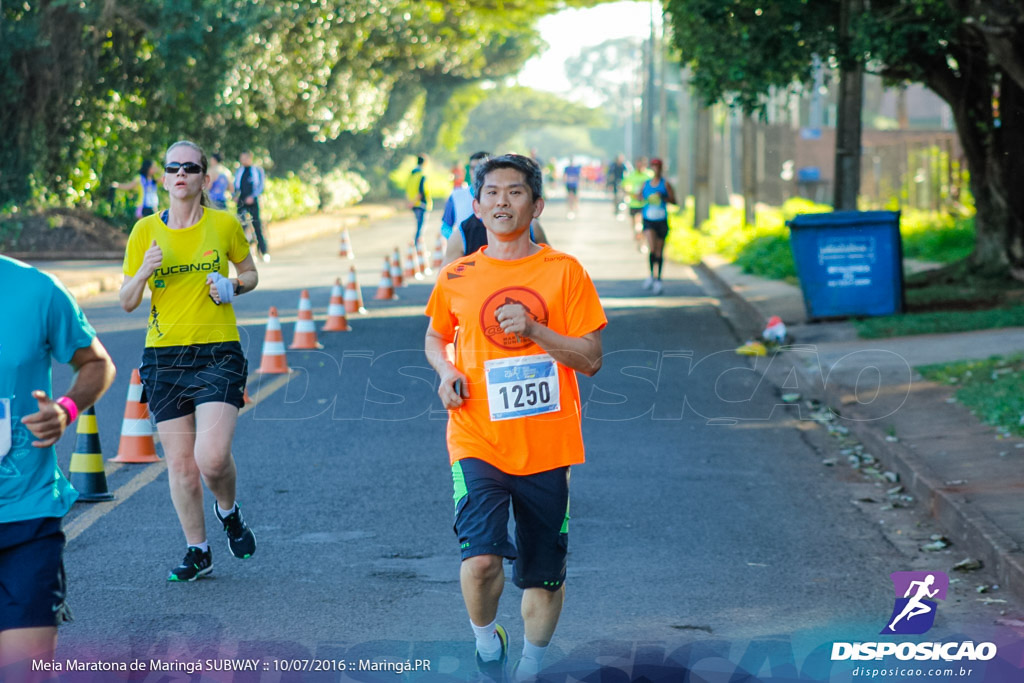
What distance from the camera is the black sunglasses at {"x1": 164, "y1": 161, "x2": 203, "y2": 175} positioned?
20.2 ft

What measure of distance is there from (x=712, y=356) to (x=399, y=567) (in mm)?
8139

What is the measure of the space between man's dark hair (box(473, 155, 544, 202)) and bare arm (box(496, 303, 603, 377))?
19.0 inches

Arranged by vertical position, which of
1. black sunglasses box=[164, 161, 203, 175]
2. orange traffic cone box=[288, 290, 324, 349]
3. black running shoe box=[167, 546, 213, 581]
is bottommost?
orange traffic cone box=[288, 290, 324, 349]

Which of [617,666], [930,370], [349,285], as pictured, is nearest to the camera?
[617,666]

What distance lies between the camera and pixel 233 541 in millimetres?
6562

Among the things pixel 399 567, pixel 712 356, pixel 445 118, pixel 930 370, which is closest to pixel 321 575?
pixel 399 567

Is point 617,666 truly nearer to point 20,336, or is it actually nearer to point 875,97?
point 20,336

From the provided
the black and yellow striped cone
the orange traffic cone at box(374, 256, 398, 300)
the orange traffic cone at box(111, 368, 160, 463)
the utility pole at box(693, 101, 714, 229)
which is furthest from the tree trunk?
the utility pole at box(693, 101, 714, 229)

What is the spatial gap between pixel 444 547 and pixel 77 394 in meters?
3.35

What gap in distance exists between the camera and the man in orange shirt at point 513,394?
179 inches

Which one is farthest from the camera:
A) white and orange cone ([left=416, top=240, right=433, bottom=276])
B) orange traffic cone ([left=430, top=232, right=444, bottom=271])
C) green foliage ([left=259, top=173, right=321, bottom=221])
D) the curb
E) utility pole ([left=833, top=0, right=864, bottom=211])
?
green foliage ([left=259, top=173, right=321, bottom=221])

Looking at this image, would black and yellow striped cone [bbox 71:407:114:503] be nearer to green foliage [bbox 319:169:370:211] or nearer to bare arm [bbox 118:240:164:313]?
bare arm [bbox 118:240:164:313]

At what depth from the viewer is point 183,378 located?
6.20 m

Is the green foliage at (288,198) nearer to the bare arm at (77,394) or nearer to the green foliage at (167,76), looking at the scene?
the green foliage at (167,76)
